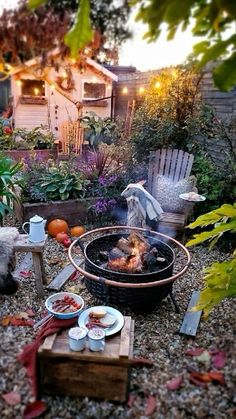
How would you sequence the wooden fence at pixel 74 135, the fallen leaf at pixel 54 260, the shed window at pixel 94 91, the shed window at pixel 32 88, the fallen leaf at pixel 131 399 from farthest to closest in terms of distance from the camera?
the shed window at pixel 94 91
the shed window at pixel 32 88
the wooden fence at pixel 74 135
the fallen leaf at pixel 54 260
the fallen leaf at pixel 131 399

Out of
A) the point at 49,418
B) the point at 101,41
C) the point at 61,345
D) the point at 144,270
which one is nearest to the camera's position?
the point at 101,41

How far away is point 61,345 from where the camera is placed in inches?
68.6

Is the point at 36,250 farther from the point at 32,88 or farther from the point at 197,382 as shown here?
the point at 32,88

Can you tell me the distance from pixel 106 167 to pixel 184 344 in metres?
3.01

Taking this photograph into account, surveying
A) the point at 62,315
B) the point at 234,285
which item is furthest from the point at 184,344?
the point at 62,315

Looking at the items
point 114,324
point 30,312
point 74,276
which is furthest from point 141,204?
point 114,324

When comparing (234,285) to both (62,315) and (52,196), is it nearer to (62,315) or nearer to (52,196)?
(62,315)

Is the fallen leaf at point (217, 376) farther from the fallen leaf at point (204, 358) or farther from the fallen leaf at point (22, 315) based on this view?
the fallen leaf at point (22, 315)

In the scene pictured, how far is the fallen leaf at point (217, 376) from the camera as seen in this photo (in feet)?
6.07

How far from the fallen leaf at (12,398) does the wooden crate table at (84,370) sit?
13 centimetres

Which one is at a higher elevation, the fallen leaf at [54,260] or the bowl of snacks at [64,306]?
the bowl of snacks at [64,306]

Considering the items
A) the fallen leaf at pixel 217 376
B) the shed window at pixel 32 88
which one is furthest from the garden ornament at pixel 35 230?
the shed window at pixel 32 88

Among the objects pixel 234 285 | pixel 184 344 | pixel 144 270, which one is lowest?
pixel 184 344

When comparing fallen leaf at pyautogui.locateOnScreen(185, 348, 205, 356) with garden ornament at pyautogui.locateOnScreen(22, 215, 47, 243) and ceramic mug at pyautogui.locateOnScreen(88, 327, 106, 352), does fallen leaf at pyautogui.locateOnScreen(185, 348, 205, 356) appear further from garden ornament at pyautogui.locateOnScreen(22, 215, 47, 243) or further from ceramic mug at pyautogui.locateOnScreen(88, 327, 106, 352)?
garden ornament at pyautogui.locateOnScreen(22, 215, 47, 243)
